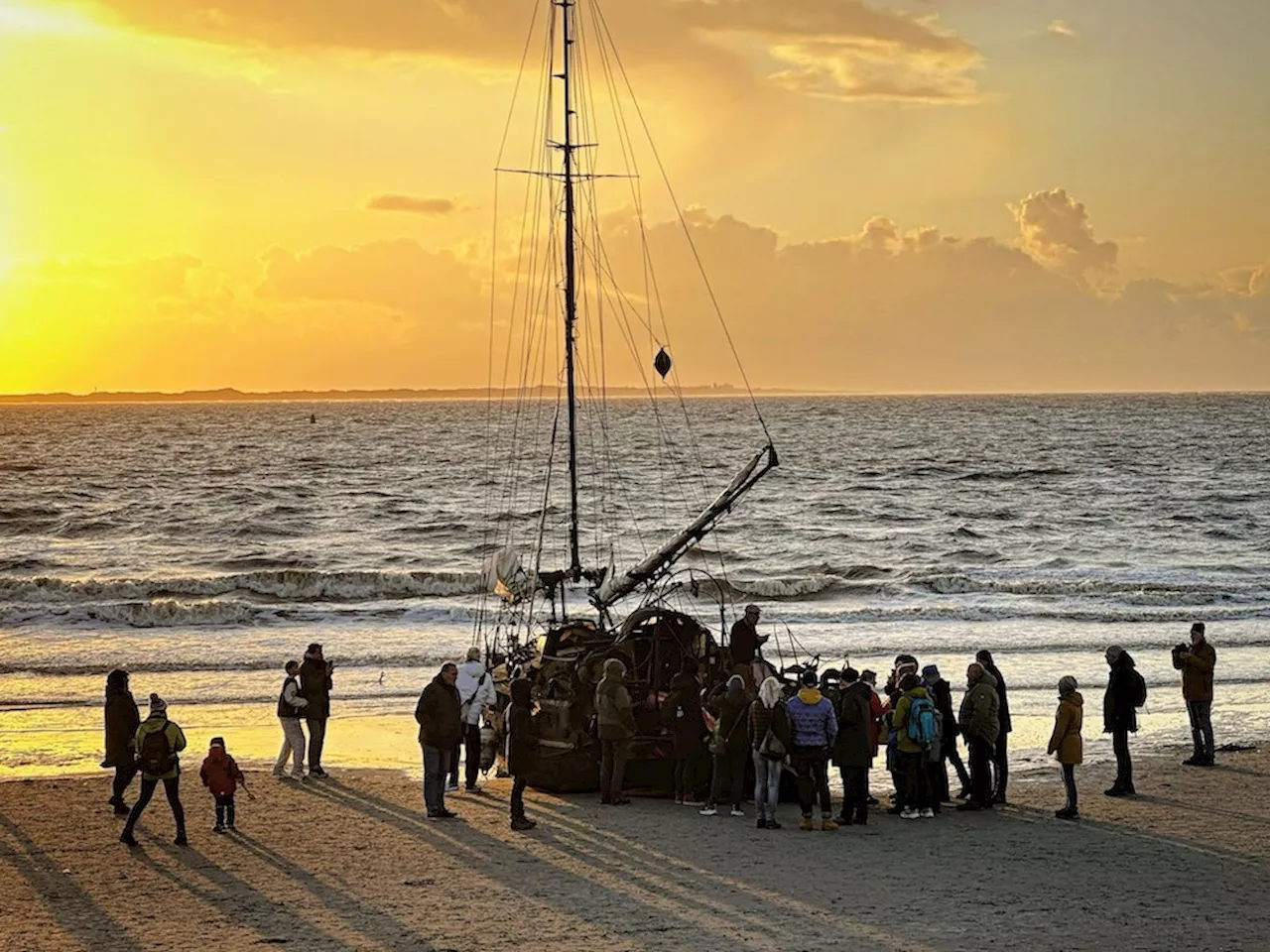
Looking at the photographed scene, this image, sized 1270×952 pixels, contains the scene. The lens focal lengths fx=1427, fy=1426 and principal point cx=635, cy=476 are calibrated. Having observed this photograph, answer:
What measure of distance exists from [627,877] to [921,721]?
3.76 metres

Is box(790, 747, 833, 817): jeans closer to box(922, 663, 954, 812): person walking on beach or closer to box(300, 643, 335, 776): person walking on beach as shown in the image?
box(922, 663, 954, 812): person walking on beach

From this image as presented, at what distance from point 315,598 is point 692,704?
31.6m

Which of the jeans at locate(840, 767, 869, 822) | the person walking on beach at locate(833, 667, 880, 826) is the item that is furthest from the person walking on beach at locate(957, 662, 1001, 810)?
the jeans at locate(840, 767, 869, 822)

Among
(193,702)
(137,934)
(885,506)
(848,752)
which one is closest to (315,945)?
(137,934)

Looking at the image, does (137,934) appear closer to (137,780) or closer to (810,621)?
(137,780)

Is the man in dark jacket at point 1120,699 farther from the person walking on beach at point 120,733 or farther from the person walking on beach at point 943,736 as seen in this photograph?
the person walking on beach at point 120,733

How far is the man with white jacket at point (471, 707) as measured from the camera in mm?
17250

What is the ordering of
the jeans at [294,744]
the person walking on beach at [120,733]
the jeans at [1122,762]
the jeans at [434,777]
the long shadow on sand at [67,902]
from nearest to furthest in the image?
1. the long shadow on sand at [67,902]
2. the person walking on beach at [120,733]
3. the jeans at [434,777]
4. the jeans at [1122,762]
5. the jeans at [294,744]

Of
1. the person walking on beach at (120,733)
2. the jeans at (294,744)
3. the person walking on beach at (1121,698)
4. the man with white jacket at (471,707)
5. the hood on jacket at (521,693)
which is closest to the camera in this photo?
the hood on jacket at (521,693)

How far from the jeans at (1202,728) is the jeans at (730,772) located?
613cm

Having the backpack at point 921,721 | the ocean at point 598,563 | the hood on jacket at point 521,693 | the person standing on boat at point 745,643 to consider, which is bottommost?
the ocean at point 598,563

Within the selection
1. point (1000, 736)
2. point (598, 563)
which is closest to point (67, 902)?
point (1000, 736)

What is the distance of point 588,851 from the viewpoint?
1402 centimetres

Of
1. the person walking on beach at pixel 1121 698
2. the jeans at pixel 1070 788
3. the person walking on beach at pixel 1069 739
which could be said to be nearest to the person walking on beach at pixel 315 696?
Result: the person walking on beach at pixel 1069 739
